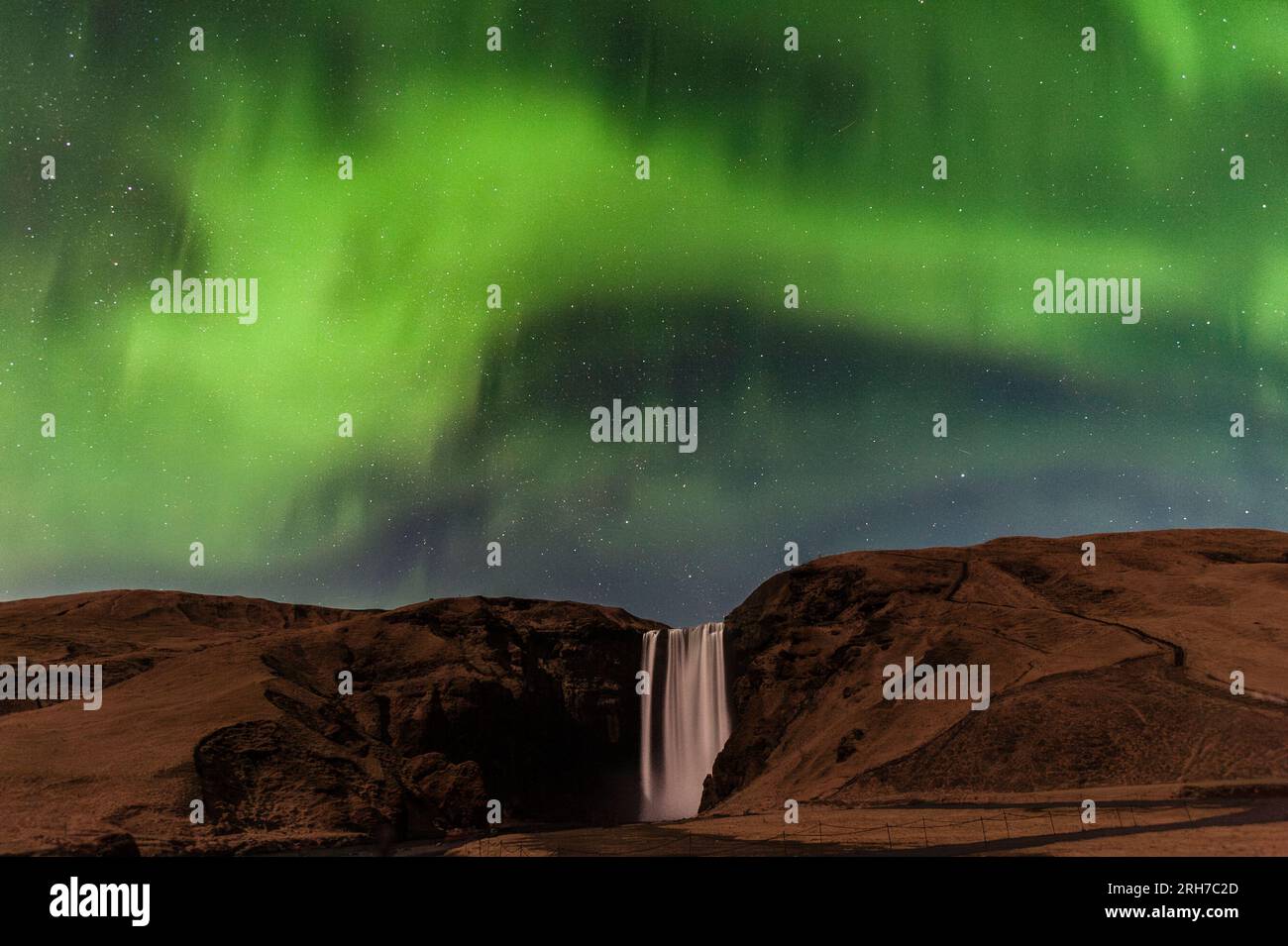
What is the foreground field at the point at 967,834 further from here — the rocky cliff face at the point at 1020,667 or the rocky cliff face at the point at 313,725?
the rocky cliff face at the point at 313,725

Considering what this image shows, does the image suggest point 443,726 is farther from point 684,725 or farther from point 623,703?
point 684,725

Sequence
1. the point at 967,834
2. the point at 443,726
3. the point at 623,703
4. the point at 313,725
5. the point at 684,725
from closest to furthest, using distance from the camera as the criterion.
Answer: the point at 967,834 → the point at 313,725 → the point at 443,726 → the point at 684,725 → the point at 623,703

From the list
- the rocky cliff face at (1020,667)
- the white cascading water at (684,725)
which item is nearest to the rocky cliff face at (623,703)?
the rocky cliff face at (1020,667)

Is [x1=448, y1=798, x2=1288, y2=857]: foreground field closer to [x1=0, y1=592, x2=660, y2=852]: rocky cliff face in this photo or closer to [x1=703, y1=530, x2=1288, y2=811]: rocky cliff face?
[x1=703, y1=530, x2=1288, y2=811]: rocky cliff face

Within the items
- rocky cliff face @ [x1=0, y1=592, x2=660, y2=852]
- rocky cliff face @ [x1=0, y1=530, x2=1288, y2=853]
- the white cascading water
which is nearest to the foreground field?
rocky cliff face @ [x1=0, y1=530, x2=1288, y2=853]

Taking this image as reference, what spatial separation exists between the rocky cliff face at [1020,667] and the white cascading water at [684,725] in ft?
8.27

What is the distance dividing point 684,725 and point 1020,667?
3655cm

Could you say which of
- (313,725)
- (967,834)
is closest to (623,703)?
(313,725)

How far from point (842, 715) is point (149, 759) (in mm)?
46358

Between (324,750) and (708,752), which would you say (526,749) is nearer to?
(708,752)

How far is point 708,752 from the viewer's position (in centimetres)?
10275

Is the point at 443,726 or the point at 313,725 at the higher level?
the point at 313,725

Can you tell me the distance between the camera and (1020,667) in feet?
252
